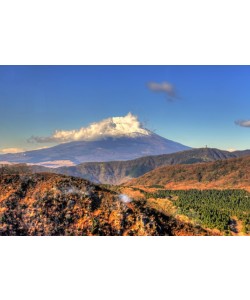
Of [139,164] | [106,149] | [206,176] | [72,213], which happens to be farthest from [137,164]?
[72,213]

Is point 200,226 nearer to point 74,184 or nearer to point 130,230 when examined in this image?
point 130,230

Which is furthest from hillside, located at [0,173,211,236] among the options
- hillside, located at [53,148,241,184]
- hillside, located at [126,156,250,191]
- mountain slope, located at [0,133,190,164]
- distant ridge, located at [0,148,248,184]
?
hillside, located at [53,148,241,184]

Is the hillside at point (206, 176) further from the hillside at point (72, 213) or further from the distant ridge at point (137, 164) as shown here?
the hillside at point (72, 213)

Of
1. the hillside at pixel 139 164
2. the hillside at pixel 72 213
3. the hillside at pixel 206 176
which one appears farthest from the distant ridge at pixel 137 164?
the hillside at pixel 72 213

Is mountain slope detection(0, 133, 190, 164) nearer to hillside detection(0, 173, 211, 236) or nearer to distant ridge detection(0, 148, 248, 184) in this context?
distant ridge detection(0, 148, 248, 184)

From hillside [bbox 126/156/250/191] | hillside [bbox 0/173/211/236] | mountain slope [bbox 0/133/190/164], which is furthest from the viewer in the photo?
hillside [bbox 126/156/250/191]

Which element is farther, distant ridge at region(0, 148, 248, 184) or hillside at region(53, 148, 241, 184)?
hillside at region(53, 148, 241, 184)

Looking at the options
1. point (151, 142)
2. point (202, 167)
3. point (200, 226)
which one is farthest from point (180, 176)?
point (200, 226)
